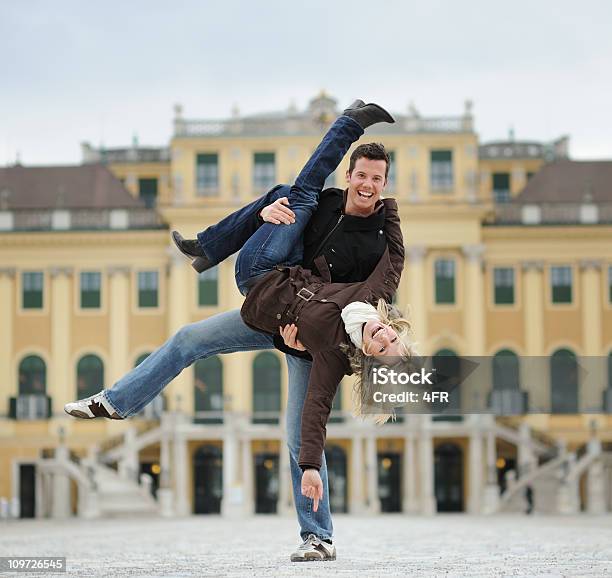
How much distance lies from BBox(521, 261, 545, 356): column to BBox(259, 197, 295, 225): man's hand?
141 ft

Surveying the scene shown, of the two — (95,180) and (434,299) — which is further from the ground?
(95,180)

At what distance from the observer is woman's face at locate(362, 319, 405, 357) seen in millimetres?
7090

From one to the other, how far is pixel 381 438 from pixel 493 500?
4.85 metres

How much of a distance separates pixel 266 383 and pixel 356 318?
42.2 metres

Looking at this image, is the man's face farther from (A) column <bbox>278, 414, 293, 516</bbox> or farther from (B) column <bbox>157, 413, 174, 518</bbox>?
(A) column <bbox>278, 414, 293, 516</bbox>

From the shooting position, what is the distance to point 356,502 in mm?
46438

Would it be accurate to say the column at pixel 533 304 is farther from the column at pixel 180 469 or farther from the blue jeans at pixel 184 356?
the blue jeans at pixel 184 356

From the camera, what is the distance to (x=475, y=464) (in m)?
46.5

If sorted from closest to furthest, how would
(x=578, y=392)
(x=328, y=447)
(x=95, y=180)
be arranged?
(x=578, y=392)
(x=328, y=447)
(x=95, y=180)

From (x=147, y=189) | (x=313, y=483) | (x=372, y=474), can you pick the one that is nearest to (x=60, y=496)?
(x=372, y=474)

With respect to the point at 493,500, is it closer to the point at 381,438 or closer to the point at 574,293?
the point at 381,438

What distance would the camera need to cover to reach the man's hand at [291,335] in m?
7.43

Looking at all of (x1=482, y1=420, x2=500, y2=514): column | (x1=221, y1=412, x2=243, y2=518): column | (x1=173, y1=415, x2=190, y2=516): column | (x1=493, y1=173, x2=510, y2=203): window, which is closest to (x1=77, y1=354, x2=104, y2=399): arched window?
(x1=173, y1=415, x2=190, y2=516): column

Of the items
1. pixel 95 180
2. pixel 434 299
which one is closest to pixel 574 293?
pixel 434 299
